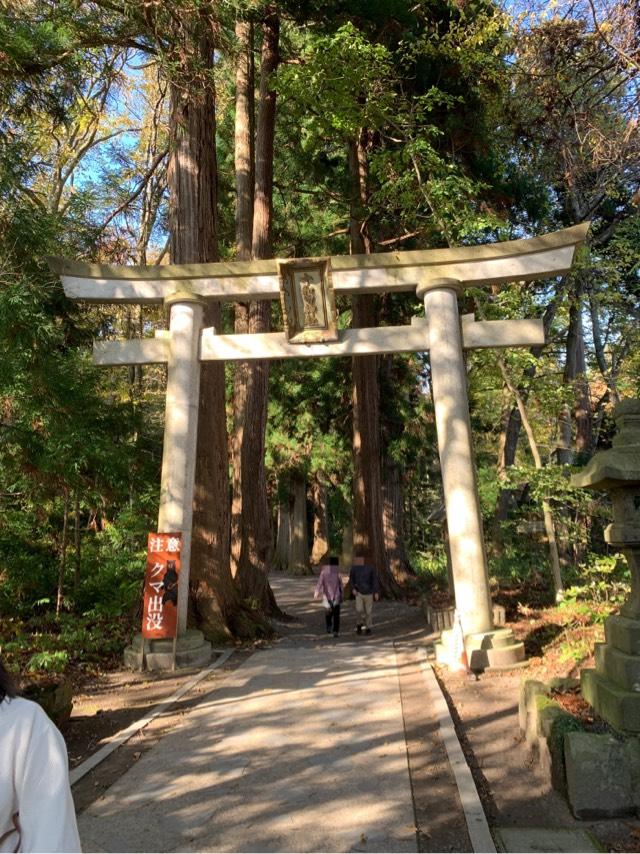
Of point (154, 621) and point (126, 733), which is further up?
point (154, 621)

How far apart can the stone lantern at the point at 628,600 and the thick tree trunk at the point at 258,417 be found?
7.62 meters

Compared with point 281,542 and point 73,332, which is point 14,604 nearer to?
point 73,332

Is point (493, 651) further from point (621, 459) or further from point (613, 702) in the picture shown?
point (621, 459)

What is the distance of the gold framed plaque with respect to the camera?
27.8 ft

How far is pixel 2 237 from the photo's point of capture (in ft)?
27.4

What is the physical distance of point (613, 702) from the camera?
168 inches

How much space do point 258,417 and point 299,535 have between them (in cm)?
1236

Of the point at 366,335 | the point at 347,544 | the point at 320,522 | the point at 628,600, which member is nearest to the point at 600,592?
the point at 366,335

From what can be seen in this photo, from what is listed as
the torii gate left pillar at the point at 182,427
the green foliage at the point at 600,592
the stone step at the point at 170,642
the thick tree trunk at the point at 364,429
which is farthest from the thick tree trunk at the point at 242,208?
the green foliage at the point at 600,592

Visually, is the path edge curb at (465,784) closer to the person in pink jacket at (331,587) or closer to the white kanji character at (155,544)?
the white kanji character at (155,544)

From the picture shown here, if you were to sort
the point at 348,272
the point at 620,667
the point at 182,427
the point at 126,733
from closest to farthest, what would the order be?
the point at 620,667
the point at 126,733
the point at 182,427
the point at 348,272

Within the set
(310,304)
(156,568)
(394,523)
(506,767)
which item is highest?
(310,304)

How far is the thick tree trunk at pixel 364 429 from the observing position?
47.3ft

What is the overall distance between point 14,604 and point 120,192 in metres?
9.48
